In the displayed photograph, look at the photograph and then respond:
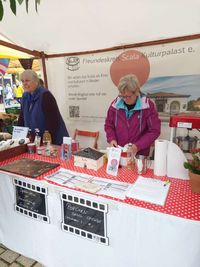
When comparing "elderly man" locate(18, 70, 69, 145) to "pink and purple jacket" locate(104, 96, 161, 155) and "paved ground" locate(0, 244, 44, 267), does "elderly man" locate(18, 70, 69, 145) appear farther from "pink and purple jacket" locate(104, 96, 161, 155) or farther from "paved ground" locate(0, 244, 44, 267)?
"paved ground" locate(0, 244, 44, 267)

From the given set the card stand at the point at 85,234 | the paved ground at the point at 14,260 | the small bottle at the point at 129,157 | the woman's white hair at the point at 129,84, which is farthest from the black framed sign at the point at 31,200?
the woman's white hair at the point at 129,84

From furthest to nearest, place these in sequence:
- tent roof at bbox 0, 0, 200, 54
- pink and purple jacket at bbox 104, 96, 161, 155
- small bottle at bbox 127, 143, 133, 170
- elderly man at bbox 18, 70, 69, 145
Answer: elderly man at bbox 18, 70, 69, 145 < tent roof at bbox 0, 0, 200, 54 < pink and purple jacket at bbox 104, 96, 161, 155 < small bottle at bbox 127, 143, 133, 170

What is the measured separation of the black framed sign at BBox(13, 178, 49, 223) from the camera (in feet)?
3.99

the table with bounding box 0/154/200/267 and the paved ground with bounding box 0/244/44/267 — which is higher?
the table with bounding box 0/154/200/267

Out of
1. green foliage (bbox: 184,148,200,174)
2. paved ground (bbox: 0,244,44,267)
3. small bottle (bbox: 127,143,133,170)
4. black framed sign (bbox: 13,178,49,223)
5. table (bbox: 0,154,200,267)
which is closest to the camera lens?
table (bbox: 0,154,200,267)

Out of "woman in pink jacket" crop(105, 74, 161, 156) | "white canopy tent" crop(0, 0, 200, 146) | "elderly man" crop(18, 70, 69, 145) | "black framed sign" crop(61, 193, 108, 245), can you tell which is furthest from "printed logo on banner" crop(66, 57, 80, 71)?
"black framed sign" crop(61, 193, 108, 245)

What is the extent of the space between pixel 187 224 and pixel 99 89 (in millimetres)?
1940

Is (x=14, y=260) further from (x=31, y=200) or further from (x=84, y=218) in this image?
(x=84, y=218)

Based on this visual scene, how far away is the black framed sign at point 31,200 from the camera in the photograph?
1.22m

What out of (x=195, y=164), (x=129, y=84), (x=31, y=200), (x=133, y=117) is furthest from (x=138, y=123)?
(x=31, y=200)

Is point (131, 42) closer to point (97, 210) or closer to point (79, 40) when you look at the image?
point (79, 40)

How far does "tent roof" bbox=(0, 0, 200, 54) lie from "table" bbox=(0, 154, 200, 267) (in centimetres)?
144

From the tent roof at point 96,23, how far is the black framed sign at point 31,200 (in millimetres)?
1722

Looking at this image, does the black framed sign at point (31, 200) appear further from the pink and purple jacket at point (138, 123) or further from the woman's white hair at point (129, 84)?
the woman's white hair at point (129, 84)
